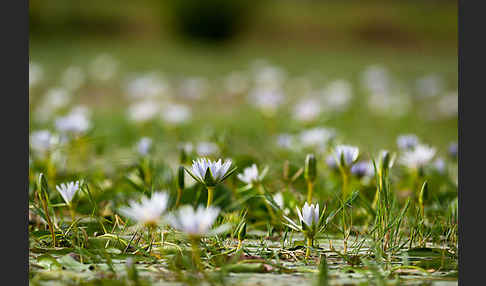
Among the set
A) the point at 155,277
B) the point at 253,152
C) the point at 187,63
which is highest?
the point at 187,63

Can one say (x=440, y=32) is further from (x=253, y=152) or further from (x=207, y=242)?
(x=207, y=242)

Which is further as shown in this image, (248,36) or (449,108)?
(248,36)

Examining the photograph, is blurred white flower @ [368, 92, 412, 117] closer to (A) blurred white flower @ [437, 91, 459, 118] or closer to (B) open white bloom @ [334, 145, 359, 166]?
(A) blurred white flower @ [437, 91, 459, 118]

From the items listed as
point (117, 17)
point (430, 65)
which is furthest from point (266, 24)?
point (430, 65)

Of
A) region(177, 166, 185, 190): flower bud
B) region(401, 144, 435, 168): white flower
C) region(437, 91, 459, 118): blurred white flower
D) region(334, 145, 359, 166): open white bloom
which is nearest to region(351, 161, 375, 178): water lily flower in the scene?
region(401, 144, 435, 168): white flower

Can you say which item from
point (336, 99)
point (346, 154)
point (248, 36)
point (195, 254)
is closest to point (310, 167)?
point (346, 154)

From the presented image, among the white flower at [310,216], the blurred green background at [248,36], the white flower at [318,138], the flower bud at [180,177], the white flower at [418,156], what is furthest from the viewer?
the blurred green background at [248,36]

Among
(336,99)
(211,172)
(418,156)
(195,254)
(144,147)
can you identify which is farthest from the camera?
(336,99)

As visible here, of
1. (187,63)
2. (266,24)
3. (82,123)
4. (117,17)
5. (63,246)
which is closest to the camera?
(63,246)

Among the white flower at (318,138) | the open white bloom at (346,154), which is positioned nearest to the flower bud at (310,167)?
the open white bloom at (346,154)

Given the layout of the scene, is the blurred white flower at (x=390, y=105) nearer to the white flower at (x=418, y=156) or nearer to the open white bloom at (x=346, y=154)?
the white flower at (x=418, y=156)

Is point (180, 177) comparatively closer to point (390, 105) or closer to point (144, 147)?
point (144, 147)
